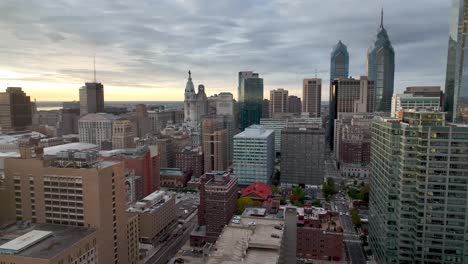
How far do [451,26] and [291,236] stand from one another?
519 feet

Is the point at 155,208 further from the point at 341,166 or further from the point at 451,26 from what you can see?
the point at 451,26

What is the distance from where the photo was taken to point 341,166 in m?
185

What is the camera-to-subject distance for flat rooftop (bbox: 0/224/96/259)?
47094mm

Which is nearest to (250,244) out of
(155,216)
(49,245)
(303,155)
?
(49,245)

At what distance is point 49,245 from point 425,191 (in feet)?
219

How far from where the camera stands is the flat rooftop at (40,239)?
4709 centimetres

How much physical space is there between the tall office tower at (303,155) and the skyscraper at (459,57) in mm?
72005

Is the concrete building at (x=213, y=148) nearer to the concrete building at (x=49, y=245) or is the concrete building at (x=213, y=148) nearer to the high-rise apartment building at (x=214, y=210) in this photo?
the high-rise apartment building at (x=214, y=210)

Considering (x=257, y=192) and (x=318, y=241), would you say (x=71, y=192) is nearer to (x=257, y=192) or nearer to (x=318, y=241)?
(x=318, y=241)

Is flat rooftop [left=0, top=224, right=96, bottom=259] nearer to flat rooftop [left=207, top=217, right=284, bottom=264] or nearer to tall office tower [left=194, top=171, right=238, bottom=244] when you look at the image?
flat rooftop [left=207, top=217, right=284, bottom=264]

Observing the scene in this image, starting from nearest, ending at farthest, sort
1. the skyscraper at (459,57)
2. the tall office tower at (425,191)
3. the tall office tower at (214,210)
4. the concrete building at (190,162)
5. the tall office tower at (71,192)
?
the tall office tower at (71,192), the tall office tower at (425,191), the tall office tower at (214,210), the skyscraper at (459,57), the concrete building at (190,162)

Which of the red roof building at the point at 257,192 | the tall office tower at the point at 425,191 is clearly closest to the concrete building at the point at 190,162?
the red roof building at the point at 257,192

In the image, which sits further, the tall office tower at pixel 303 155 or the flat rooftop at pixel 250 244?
the tall office tower at pixel 303 155

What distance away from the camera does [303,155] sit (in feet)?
494
